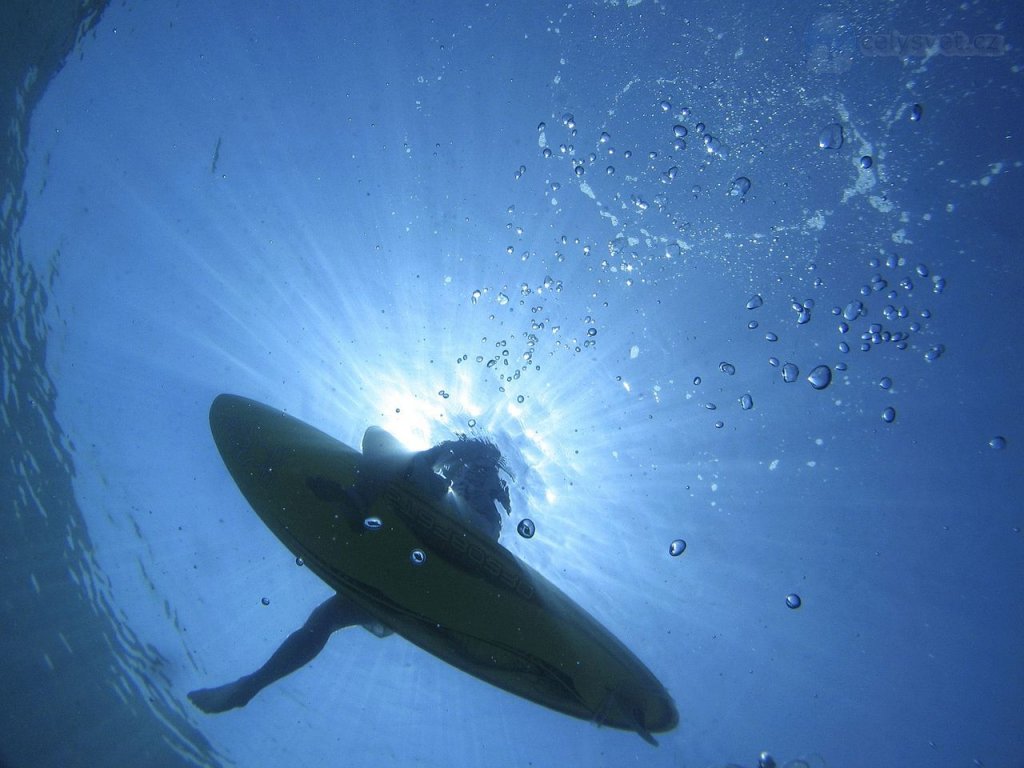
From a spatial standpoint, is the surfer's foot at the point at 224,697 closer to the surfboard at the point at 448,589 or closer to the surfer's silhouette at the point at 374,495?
the surfer's silhouette at the point at 374,495

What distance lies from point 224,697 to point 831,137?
1075 centimetres

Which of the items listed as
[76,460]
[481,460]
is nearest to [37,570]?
[76,460]

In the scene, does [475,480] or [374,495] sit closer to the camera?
[374,495]

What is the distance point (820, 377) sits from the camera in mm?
7352

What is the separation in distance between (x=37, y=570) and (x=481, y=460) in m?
20.4

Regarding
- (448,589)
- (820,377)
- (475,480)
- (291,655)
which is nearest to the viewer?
(448,589)

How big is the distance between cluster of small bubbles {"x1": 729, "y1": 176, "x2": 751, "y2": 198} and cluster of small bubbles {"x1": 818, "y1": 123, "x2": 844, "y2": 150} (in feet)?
3.16

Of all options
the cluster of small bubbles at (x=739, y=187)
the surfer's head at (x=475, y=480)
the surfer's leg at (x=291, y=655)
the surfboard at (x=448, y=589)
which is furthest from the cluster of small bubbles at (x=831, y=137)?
the surfer's leg at (x=291, y=655)

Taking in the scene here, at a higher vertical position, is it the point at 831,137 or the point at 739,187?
the point at 831,137

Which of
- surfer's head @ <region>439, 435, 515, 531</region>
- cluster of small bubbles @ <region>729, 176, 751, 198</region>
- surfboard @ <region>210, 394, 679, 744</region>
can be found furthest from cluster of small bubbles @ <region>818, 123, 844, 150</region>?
surfboard @ <region>210, 394, 679, 744</region>

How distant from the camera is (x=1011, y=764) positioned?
45.8ft

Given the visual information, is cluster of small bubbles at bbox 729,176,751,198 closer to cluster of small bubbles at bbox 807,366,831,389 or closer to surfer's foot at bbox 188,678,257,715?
cluster of small bubbles at bbox 807,366,831,389

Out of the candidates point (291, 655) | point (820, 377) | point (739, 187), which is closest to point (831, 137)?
point (739, 187)

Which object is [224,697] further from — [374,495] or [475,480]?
[475,480]
